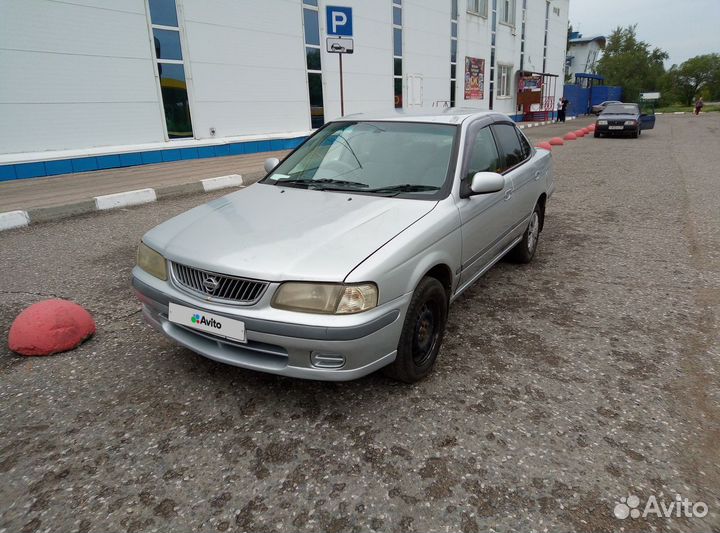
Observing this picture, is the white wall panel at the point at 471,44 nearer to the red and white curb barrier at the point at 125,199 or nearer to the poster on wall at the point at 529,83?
the poster on wall at the point at 529,83

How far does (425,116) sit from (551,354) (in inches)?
77.7

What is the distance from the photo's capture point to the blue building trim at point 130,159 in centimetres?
916

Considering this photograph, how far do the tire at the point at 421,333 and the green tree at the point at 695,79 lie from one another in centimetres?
10512

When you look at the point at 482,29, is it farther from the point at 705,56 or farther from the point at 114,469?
the point at 705,56

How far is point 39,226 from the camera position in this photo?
648 centimetres

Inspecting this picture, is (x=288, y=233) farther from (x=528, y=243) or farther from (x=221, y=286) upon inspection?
(x=528, y=243)

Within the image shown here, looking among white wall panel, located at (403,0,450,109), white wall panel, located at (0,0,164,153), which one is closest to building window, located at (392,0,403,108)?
white wall panel, located at (403,0,450,109)

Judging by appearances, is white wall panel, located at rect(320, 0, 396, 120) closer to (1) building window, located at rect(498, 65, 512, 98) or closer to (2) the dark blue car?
(2) the dark blue car

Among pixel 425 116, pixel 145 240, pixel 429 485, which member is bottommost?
pixel 429 485

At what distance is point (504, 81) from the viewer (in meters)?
29.2

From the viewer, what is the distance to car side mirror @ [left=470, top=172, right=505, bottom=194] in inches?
119

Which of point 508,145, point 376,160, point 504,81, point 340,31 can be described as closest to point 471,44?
point 504,81

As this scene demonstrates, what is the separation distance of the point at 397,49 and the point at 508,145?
16.4 metres

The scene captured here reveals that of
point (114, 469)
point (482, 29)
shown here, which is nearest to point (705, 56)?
point (482, 29)
